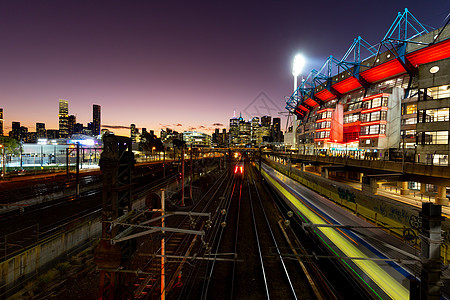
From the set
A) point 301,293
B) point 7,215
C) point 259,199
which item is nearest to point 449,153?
point 259,199

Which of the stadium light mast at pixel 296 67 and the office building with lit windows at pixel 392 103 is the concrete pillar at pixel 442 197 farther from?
the stadium light mast at pixel 296 67

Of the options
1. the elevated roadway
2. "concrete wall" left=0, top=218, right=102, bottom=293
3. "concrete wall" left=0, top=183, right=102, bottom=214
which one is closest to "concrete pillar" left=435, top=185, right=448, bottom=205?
the elevated roadway

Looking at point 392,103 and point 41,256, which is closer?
point 41,256

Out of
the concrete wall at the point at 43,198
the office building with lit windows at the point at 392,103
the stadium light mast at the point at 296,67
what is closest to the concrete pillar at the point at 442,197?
the office building with lit windows at the point at 392,103

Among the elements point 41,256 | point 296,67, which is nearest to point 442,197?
point 41,256

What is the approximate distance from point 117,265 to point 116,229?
112 cm

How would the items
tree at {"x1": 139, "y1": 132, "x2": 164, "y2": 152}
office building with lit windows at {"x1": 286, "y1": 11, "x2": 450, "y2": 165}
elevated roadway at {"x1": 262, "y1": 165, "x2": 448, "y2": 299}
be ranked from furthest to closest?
tree at {"x1": 139, "y1": 132, "x2": 164, "y2": 152} < office building with lit windows at {"x1": 286, "y1": 11, "x2": 450, "y2": 165} < elevated roadway at {"x1": 262, "y1": 165, "x2": 448, "y2": 299}

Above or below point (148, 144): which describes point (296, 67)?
above

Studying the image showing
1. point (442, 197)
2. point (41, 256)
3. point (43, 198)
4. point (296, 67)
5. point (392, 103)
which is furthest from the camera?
point (296, 67)

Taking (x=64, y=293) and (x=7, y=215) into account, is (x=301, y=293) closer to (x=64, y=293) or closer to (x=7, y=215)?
(x=64, y=293)

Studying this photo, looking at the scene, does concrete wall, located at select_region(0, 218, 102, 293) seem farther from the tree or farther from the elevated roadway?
the tree

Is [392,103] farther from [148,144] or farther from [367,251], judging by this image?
[148,144]

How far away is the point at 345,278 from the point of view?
1059 cm

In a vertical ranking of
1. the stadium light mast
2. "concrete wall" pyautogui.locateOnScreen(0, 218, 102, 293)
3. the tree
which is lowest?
"concrete wall" pyautogui.locateOnScreen(0, 218, 102, 293)
